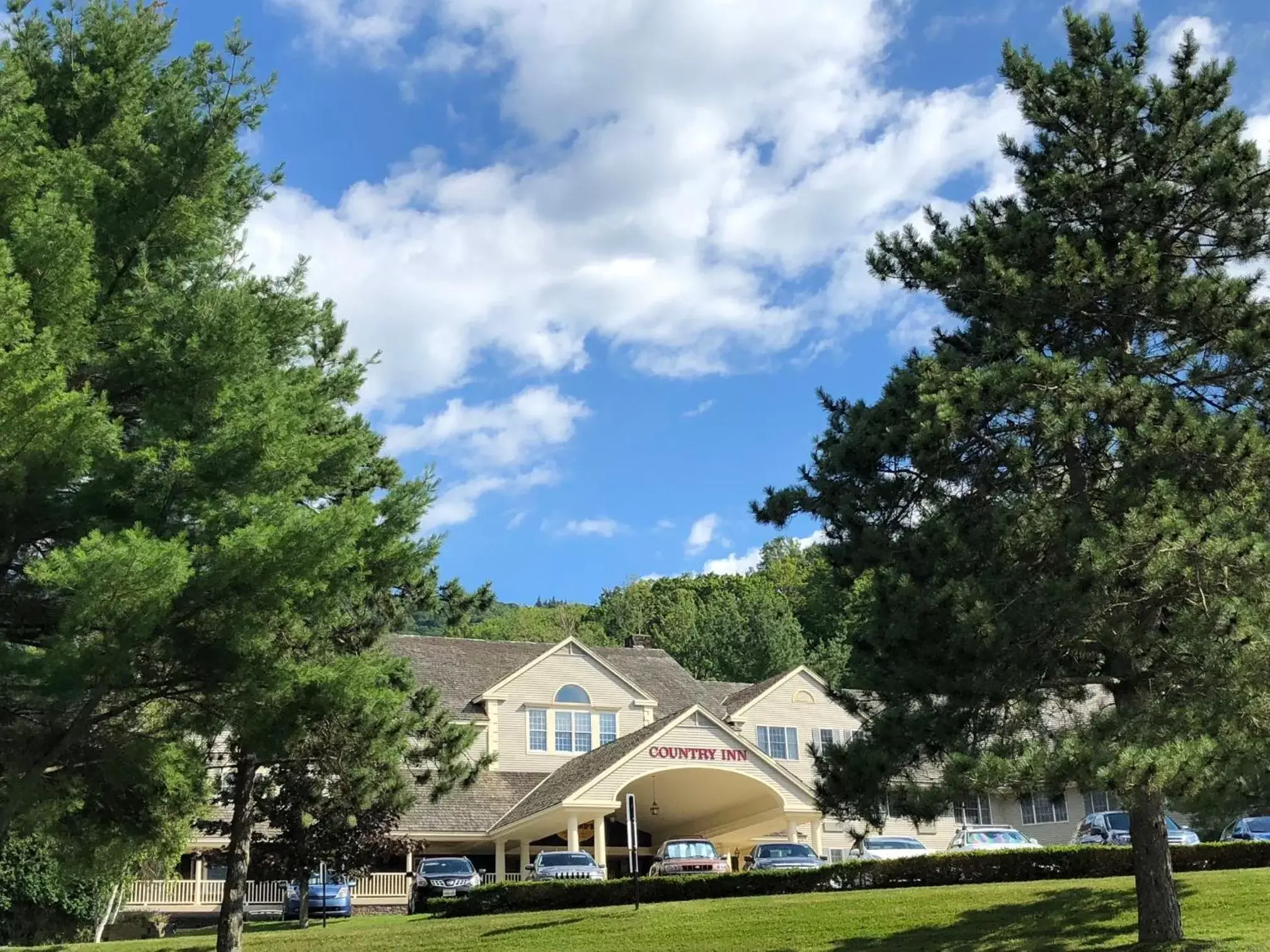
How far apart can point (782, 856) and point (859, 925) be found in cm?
889

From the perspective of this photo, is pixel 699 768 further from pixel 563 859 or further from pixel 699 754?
pixel 563 859

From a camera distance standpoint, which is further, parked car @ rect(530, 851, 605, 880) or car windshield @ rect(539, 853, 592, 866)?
car windshield @ rect(539, 853, 592, 866)

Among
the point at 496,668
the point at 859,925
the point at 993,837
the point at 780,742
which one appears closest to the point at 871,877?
the point at 859,925

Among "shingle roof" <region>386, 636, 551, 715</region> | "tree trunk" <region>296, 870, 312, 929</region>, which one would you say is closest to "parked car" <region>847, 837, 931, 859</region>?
"tree trunk" <region>296, 870, 312, 929</region>

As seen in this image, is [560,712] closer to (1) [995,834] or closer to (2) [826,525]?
(1) [995,834]

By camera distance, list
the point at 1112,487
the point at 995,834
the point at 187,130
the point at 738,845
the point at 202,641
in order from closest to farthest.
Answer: the point at 202,641, the point at 1112,487, the point at 187,130, the point at 995,834, the point at 738,845

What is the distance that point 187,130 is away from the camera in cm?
1534

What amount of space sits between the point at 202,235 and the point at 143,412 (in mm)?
2974

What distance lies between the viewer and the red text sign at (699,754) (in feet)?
101

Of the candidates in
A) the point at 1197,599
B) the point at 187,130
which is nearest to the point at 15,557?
the point at 187,130

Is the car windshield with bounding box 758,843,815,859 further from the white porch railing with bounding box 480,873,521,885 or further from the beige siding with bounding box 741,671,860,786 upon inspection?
the beige siding with bounding box 741,671,860,786

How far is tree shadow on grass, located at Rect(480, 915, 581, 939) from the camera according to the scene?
1961 centimetres

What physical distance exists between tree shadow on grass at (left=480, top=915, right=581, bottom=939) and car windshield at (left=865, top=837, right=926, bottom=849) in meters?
11.3

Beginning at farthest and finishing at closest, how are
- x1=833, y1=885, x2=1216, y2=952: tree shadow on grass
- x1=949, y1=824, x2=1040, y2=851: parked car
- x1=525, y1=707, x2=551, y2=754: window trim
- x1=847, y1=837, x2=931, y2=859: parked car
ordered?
x1=525, y1=707, x2=551, y2=754: window trim → x1=949, y1=824, x2=1040, y2=851: parked car → x1=847, y1=837, x2=931, y2=859: parked car → x1=833, y1=885, x2=1216, y2=952: tree shadow on grass
